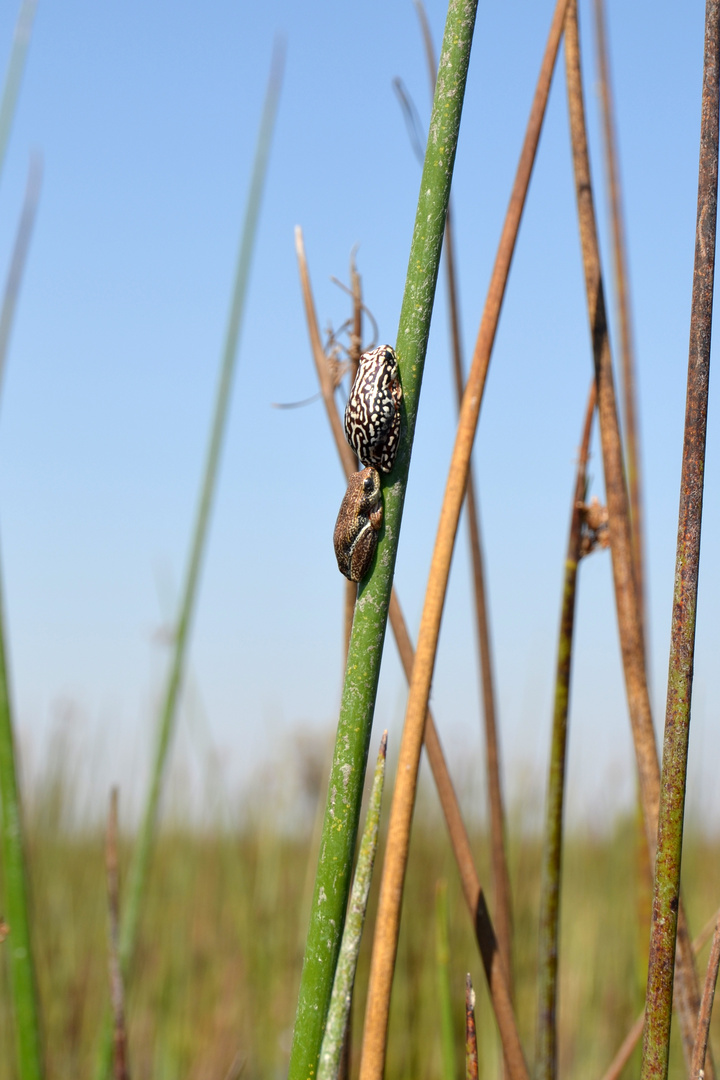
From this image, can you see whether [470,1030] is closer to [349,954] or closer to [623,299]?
[349,954]

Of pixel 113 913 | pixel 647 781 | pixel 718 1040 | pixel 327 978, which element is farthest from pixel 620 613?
pixel 718 1040

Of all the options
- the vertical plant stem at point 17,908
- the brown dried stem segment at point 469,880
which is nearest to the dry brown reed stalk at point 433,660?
the brown dried stem segment at point 469,880

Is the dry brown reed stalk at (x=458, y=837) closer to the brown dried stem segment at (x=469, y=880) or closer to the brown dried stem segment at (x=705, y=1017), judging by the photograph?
the brown dried stem segment at (x=469, y=880)

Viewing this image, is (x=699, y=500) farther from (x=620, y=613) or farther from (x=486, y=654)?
(x=486, y=654)

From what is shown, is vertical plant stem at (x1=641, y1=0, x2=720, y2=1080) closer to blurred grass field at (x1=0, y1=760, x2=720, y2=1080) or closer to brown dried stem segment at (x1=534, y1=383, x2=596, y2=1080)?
brown dried stem segment at (x1=534, y1=383, x2=596, y2=1080)

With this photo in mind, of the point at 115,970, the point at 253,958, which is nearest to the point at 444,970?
the point at 115,970

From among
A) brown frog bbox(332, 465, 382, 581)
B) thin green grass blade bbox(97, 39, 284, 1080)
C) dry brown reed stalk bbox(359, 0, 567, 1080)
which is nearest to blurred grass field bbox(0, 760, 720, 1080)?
thin green grass blade bbox(97, 39, 284, 1080)
